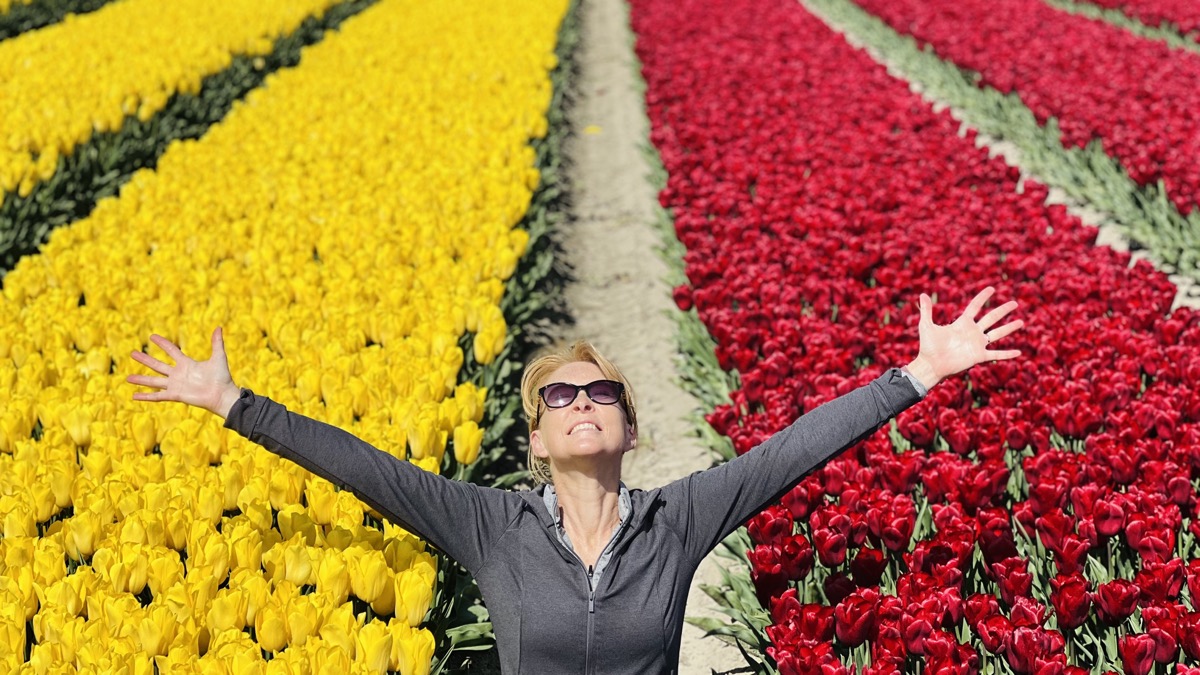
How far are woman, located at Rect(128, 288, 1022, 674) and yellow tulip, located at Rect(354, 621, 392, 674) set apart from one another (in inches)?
13.4

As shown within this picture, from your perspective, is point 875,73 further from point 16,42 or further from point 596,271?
point 16,42

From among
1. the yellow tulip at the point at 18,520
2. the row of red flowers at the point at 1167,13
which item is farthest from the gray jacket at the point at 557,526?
the row of red flowers at the point at 1167,13

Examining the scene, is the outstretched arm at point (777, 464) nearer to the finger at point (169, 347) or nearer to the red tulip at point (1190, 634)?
the red tulip at point (1190, 634)

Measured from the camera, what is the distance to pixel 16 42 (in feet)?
40.0

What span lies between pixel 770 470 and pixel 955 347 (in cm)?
58

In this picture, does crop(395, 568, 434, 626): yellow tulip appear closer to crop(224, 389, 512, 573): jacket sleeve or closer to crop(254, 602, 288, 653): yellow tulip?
crop(224, 389, 512, 573): jacket sleeve

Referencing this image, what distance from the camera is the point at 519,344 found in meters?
6.16

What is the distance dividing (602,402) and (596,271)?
530 cm

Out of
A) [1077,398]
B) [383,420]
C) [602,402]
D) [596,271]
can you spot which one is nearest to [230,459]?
[383,420]

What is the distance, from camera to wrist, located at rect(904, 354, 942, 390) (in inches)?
115

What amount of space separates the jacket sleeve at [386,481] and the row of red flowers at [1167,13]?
1500 cm

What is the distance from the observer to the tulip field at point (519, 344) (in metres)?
2.68

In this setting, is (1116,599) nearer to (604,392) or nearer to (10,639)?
(604,392)

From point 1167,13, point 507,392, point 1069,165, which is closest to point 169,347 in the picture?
point 507,392
